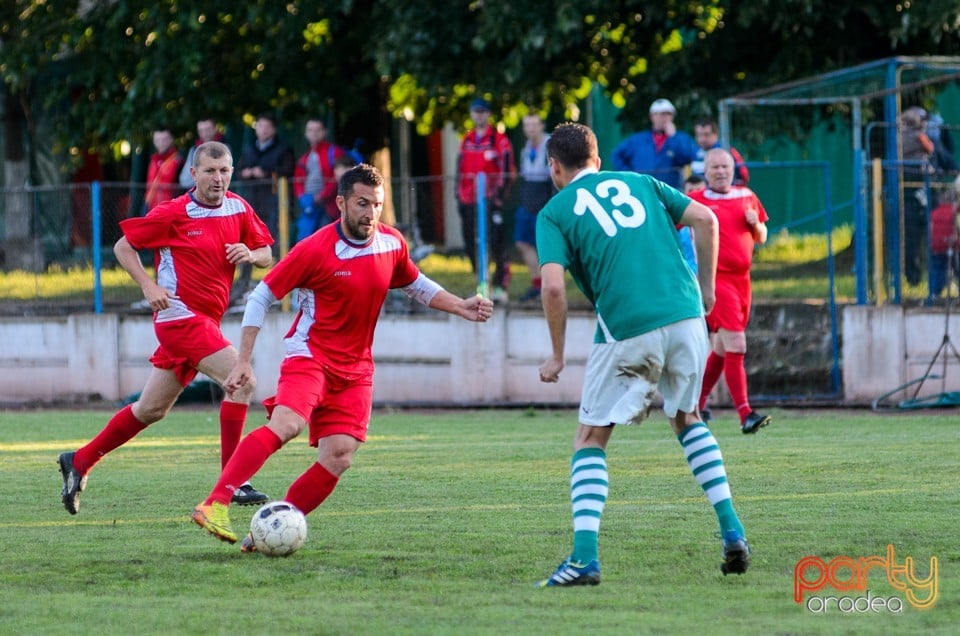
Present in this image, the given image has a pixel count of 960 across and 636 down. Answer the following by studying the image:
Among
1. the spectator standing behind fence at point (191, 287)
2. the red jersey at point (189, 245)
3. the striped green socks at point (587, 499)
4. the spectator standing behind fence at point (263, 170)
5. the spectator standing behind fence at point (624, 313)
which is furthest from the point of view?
the spectator standing behind fence at point (263, 170)

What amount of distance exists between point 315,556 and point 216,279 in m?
2.64

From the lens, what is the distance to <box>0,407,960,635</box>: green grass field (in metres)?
5.92

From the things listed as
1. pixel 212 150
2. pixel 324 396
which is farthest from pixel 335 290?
pixel 212 150

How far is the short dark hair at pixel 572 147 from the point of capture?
6.77m

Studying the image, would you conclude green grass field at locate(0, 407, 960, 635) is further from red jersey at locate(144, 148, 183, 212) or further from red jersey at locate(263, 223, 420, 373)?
red jersey at locate(144, 148, 183, 212)

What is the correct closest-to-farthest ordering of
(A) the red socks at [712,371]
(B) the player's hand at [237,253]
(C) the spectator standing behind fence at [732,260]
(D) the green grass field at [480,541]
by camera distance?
(D) the green grass field at [480,541]
(B) the player's hand at [237,253]
(C) the spectator standing behind fence at [732,260]
(A) the red socks at [712,371]

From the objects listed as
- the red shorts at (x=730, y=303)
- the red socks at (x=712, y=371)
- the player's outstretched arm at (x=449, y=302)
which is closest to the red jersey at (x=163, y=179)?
the red socks at (x=712, y=371)

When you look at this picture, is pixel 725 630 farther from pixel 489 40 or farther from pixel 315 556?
pixel 489 40

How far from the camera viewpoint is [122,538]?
7965 mm

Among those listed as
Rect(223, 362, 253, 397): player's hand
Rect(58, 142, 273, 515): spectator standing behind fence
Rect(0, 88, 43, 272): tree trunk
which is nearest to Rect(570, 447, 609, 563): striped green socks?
Rect(223, 362, 253, 397): player's hand

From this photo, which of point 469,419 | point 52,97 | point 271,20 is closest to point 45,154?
point 52,97

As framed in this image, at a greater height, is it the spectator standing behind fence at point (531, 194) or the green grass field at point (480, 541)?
the spectator standing behind fence at point (531, 194)

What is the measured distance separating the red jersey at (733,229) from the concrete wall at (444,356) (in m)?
2.87

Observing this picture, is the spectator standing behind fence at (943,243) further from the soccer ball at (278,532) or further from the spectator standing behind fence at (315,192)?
the soccer ball at (278,532)
